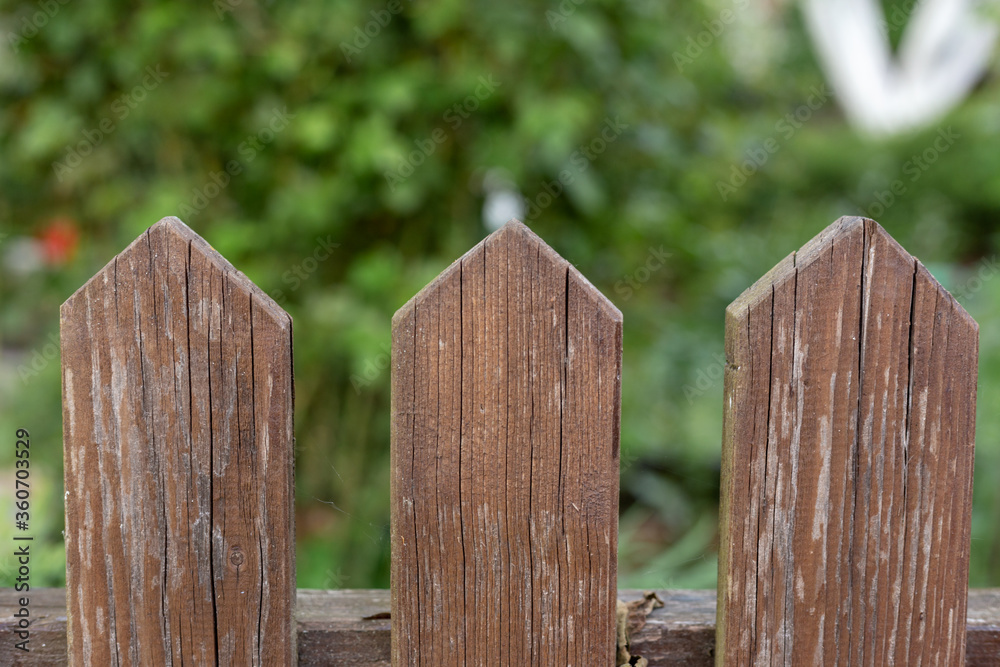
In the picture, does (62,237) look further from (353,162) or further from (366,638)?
(366,638)

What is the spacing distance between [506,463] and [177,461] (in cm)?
36

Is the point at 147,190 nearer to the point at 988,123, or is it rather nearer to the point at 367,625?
the point at 367,625

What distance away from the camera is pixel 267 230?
2.14 meters

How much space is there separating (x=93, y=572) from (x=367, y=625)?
0.32m

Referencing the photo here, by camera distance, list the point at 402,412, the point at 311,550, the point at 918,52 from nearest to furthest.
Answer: the point at 402,412, the point at 311,550, the point at 918,52

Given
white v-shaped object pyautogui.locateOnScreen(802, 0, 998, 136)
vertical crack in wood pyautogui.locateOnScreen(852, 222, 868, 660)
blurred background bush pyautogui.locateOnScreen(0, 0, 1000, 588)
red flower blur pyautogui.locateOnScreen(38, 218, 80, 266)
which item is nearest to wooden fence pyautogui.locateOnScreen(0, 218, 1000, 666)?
vertical crack in wood pyautogui.locateOnScreen(852, 222, 868, 660)

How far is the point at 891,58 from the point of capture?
15.1 metres

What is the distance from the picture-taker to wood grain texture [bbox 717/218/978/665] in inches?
31.8

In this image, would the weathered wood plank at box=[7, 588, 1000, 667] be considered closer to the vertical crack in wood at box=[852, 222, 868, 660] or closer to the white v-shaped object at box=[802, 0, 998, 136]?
the vertical crack in wood at box=[852, 222, 868, 660]

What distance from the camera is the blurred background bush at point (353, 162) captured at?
2.00 meters

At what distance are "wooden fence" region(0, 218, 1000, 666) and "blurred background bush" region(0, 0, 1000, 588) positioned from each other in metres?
0.95

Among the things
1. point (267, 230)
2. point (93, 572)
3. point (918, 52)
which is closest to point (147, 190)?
point (267, 230)

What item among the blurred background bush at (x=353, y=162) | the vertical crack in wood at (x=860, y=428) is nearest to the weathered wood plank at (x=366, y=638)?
the vertical crack in wood at (x=860, y=428)

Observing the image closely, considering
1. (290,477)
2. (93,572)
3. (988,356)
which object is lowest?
(93,572)
